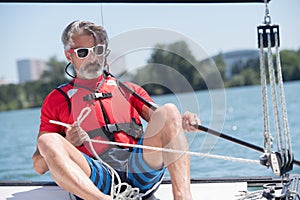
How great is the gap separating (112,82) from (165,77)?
0.24 m

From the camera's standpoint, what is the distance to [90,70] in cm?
237

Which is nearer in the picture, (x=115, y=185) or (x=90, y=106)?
(x=115, y=185)

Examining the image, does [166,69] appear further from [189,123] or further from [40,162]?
[40,162]

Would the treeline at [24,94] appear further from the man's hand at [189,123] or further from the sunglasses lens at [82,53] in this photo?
the man's hand at [189,123]

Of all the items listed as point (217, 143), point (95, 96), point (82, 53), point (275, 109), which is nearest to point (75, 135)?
point (95, 96)

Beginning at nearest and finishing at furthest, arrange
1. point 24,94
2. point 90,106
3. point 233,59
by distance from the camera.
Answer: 1. point 90,106
2. point 233,59
3. point 24,94

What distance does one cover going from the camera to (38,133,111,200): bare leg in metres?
2.04

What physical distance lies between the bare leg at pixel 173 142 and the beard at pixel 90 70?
358mm

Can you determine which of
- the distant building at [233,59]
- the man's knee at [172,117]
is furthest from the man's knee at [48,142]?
the distant building at [233,59]

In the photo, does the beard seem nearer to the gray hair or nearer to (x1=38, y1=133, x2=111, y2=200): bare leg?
the gray hair

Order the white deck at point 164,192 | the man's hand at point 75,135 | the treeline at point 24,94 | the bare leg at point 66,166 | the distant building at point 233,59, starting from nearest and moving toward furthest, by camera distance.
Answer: the bare leg at point 66,166
the man's hand at point 75,135
the white deck at point 164,192
the distant building at point 233,59
the treeline at point 24,94

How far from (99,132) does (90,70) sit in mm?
273

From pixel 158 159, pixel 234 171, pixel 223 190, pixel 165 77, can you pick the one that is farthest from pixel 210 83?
pixel 234 171

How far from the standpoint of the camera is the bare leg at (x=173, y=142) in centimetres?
213
